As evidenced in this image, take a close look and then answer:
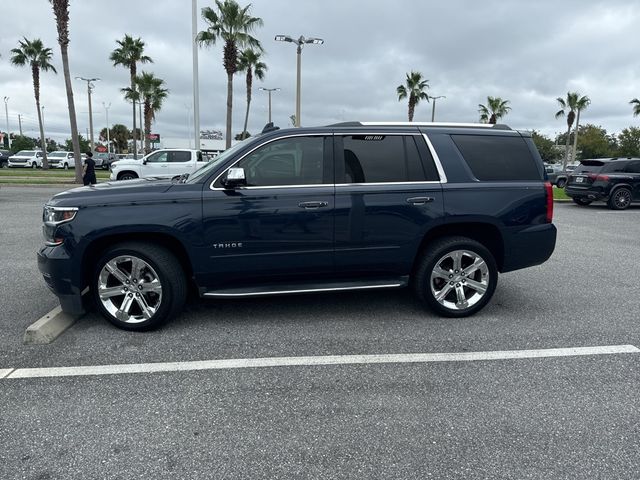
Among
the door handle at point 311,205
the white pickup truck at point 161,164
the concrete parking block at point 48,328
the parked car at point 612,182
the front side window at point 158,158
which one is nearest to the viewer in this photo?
the concrete parking block at point 48,328

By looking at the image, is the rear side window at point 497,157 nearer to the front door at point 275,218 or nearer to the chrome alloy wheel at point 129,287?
the front door at point 275,218

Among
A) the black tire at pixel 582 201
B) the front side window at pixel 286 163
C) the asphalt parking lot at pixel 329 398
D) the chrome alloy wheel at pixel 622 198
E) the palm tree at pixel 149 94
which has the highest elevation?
the palm tree at pixel 149 94

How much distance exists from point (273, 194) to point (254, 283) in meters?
0.85

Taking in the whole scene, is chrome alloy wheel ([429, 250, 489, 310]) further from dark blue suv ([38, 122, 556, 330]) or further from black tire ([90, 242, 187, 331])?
black tire ([90, 242, 187, 331])

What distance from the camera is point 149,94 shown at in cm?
4453

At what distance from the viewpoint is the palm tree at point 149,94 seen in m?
43.1

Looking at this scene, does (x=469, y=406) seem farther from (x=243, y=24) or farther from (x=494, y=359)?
(x=243, y=24)

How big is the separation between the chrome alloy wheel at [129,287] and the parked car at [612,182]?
15078 mm

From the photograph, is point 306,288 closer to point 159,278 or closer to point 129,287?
point 159,278

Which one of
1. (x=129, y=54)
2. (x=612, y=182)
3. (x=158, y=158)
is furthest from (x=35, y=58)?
(x=612, y=182)

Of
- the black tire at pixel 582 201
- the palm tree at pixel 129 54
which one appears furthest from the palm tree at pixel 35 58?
the black tire at pixel 582 201

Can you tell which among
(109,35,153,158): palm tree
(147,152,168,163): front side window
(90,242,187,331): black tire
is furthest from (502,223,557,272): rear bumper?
(109,35,153,158): palm tree

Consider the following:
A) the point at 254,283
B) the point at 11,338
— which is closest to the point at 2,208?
the point at 11,338

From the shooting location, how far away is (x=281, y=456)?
2514mm
